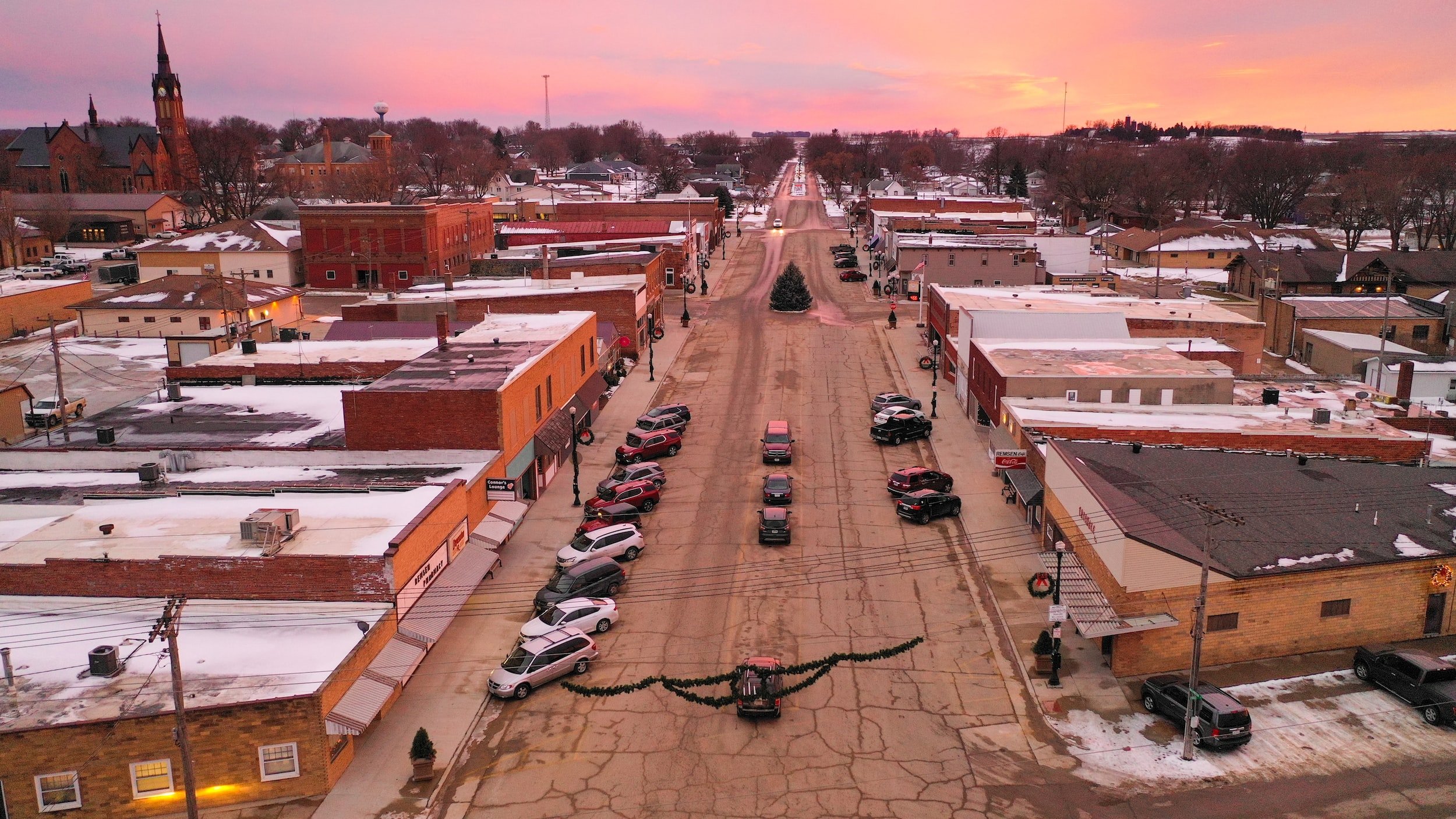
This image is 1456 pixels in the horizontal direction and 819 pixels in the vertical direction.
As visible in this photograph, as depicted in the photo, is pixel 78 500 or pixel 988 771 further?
pixel 78 500

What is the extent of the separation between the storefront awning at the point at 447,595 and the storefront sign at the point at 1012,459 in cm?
1671

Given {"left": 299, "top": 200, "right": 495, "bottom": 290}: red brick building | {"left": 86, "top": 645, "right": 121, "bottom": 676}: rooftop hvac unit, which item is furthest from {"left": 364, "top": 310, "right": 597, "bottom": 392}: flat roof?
{"left": 299, "top": 200, "right": 495, "bottom": 290}: red brick building

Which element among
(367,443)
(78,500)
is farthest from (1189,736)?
(78,500)

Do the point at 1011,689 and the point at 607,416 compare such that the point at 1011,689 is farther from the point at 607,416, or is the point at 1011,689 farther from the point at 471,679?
the point at 607,416

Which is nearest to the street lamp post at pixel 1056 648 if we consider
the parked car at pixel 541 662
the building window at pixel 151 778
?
the parked car at pixel 541 662

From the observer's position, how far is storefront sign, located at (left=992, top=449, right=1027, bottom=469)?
3375 cm

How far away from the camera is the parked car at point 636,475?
3528 cm

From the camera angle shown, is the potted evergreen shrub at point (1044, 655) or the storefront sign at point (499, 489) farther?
the storefront sign at point (499, 489)

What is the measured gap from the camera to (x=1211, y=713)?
20500 mm

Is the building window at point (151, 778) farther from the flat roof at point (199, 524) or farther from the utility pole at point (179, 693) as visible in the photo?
the flat roof at point (199, 524)

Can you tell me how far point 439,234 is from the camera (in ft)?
271

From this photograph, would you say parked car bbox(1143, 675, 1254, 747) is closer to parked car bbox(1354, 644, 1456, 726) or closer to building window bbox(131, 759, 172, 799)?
parked car bbox(1354, 644, 1456, 726)

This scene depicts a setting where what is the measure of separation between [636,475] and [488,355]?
290 inches

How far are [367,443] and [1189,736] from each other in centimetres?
2386
